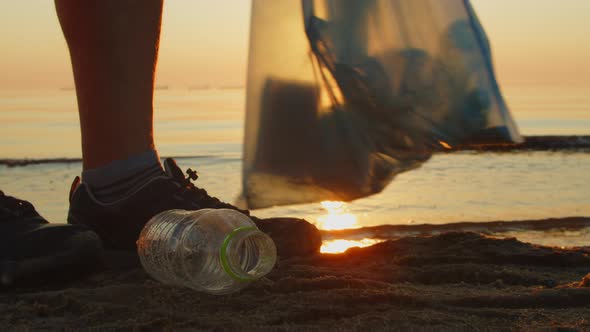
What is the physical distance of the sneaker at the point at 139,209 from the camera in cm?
222

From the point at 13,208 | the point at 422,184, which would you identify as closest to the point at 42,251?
the point at 13,208

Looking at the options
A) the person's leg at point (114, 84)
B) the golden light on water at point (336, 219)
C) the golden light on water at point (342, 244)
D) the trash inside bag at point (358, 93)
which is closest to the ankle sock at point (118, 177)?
the person's leg at point (114, 84)

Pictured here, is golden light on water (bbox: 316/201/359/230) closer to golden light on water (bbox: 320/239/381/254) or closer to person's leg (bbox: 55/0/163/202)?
golden light on water (bbox: 320/239/381/254)

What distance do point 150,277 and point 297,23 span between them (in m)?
0.86

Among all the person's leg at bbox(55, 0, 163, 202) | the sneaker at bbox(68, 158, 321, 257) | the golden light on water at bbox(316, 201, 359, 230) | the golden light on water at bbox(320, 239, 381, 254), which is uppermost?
the person's leg at bbox(55, 0, 163, 202)

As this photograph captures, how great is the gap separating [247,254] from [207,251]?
0.09 m

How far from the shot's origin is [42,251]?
2.00 metres

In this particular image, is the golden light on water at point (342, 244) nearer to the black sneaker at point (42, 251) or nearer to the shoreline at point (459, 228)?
the shoreline at point (459, 228)

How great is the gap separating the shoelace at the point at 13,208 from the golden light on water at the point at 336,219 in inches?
51.3

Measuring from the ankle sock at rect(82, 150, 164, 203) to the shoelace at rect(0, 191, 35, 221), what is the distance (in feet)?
0.53

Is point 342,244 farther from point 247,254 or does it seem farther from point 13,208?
point 13,208

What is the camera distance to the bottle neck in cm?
182

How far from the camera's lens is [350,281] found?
1.93m

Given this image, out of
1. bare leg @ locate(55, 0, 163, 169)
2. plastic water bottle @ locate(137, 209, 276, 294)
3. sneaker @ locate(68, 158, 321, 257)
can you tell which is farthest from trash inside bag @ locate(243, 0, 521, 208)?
plastic water bottle @ locate(137, 209, 276, 294)
